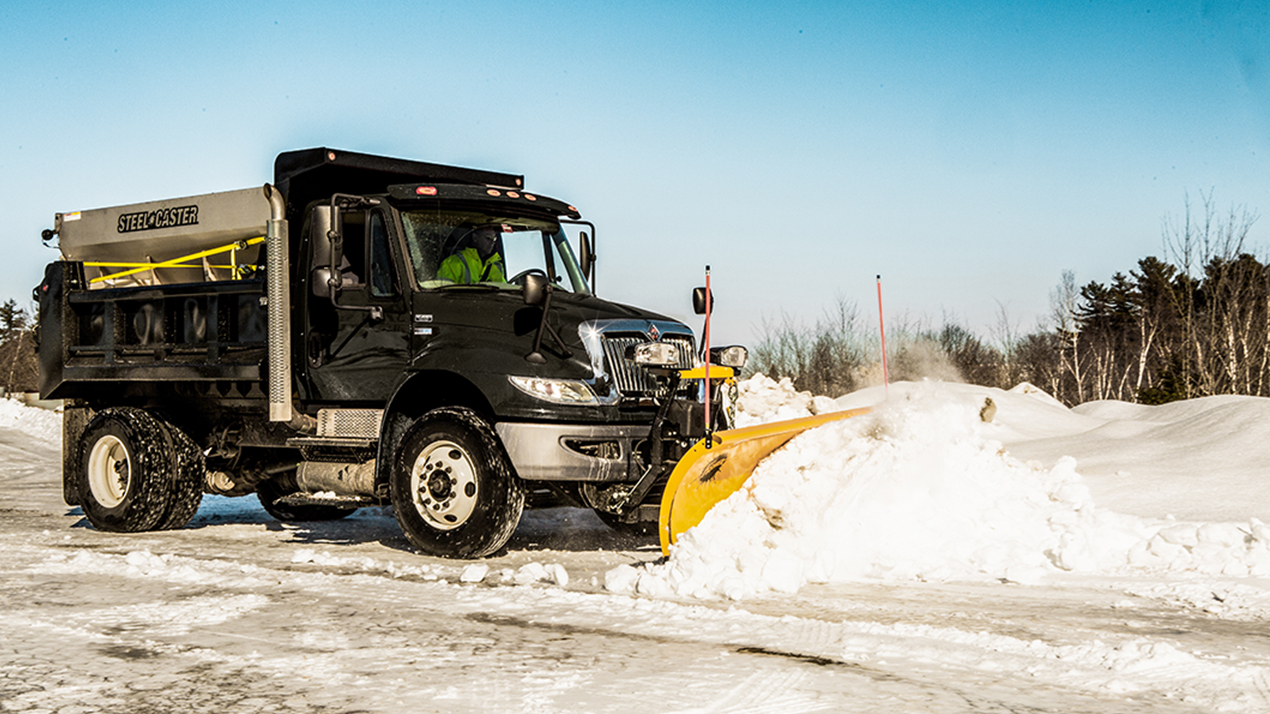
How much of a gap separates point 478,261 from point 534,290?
112 centimetres

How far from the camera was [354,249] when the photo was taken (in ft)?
28.8

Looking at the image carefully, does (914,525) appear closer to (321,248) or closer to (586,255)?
(586,255)

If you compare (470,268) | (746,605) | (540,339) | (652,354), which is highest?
(470,268)

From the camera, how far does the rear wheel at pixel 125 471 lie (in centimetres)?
991

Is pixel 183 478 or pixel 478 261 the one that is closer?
pixel 478 261

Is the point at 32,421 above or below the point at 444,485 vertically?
above

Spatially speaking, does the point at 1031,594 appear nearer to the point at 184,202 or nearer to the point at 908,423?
the point at 908,423

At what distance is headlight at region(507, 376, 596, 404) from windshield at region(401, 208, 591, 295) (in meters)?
0.91

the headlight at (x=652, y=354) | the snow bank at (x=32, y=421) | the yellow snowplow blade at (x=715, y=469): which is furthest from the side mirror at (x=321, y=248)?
the snow bank at (x=32, y=421)

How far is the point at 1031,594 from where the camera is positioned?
6605mm

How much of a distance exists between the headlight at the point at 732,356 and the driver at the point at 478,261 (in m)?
1.72

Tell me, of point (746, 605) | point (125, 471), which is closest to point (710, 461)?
point (746, 605)

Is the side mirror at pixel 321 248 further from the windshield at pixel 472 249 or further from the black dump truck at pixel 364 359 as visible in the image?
the windshield at pixel 472 249

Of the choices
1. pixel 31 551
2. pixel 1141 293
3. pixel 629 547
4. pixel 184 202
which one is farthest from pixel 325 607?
pixel 1141 293
